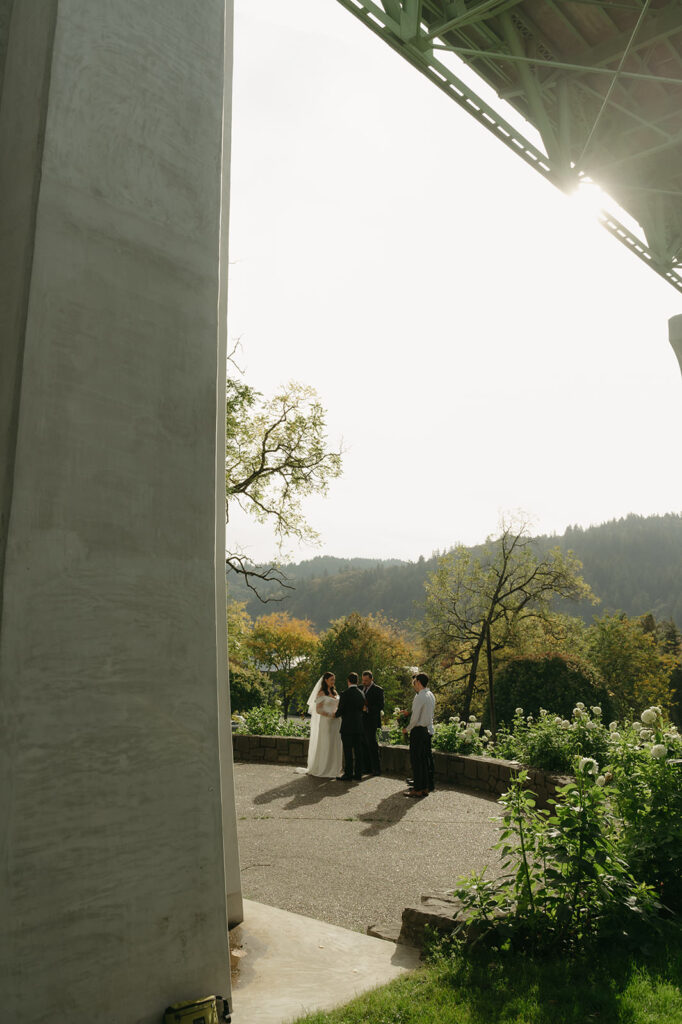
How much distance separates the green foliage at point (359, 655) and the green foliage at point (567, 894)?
141 feet

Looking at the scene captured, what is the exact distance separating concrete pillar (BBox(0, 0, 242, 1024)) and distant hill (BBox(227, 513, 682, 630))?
110 metres

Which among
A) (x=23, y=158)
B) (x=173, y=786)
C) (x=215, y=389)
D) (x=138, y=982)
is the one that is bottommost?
(x=138, y=982)

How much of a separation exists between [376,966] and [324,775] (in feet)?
23.6

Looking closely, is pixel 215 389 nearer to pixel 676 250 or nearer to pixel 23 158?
pixel 23 158

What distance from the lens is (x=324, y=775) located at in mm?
10672

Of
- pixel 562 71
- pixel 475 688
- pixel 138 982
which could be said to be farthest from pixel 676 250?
pixel 475 688

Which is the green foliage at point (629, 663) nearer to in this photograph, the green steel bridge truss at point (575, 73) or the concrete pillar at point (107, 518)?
the green steel bridge truss at point (575, 73)

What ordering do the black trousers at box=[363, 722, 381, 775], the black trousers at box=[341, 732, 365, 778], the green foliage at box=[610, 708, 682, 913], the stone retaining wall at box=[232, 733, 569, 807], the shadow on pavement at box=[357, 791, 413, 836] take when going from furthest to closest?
the black trousers at box=[363, 722, 381, 775] → the black trousers at box=[341, 732, 365, 778] → the stone retaining wall at box=[232, 733, 569, 807] → the shadow on pavement at box=[357, 791, 413, 836] → the green foliage at box=[610, 708, 682, 913]

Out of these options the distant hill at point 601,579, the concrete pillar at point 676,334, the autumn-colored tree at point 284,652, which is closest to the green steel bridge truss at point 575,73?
the concrete pillar at point 676,334

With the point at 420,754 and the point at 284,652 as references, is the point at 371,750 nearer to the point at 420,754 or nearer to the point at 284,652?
the point at 420,754

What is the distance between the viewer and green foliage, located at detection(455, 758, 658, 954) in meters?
3.57

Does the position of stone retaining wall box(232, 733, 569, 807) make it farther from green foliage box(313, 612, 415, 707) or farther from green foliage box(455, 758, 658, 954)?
green foliage box(313, 612, 415, 707)

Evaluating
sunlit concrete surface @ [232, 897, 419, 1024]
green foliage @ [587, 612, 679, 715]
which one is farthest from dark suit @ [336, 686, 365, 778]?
green foliage @ [587, 612, 679, 715]

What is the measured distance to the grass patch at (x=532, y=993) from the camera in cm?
291
